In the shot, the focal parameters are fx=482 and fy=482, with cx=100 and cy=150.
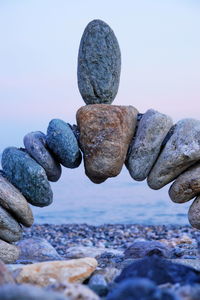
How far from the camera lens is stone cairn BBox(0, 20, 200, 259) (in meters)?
4.34

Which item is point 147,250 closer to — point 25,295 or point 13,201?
point 13,201

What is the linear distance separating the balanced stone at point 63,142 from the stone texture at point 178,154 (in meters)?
0.74

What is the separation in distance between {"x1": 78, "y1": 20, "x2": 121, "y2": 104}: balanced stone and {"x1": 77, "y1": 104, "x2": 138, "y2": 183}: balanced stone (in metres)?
0.19

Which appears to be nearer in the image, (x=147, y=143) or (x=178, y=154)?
(x=178, y=154)

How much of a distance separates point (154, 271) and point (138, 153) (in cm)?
203

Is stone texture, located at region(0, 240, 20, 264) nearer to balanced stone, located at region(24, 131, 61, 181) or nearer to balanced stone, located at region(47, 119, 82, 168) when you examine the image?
A: balanced stone, located at region(24, 131, 61, 181)

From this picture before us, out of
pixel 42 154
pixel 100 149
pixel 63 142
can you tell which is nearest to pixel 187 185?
pixel 100 149

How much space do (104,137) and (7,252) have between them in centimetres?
138

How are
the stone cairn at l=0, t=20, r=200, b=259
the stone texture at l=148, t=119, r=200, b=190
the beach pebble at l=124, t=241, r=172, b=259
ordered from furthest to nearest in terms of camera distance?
the beach pebble at l=124, t=241, r=172, b=259, the stone cairn at l=0, t=20, r=200, b=259, the stone texture at l=148, t=119, r=200, b=190

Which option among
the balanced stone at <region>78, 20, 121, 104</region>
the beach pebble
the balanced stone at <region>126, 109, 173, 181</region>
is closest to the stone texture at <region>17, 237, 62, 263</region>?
the beach pebble

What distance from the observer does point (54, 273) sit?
9.34 ft

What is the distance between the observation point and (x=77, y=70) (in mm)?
4613

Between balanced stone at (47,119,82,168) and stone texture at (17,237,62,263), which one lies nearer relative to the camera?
balanced stone at (47,119,82,168)

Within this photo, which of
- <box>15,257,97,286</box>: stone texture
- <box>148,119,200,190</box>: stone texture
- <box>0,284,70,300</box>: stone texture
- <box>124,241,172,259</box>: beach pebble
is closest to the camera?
<box>0,284,70,300</box>: stone texture
